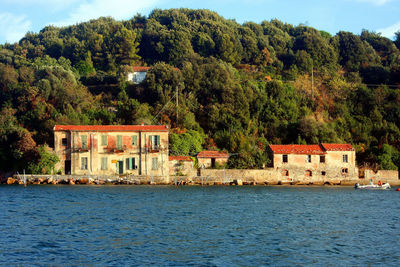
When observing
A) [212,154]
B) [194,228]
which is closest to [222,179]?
[212,154]

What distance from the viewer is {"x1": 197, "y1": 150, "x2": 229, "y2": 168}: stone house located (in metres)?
47.2

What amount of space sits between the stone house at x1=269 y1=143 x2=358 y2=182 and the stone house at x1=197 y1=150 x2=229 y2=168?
494 cm

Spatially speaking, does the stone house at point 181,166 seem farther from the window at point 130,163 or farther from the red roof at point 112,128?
the window at point 130,163

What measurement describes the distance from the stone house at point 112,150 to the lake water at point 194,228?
705 centimetres

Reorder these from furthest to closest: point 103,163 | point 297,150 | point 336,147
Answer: point 336,147
point 297,150
point 103,163

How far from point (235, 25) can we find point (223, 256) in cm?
7864

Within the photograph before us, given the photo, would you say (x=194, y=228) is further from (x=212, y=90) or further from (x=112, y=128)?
(x=212, y=90)

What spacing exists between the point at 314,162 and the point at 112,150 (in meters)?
20.0

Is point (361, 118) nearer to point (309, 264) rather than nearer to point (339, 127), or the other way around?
point (339, 127)

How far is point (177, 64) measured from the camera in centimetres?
7062

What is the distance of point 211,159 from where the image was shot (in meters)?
47.5

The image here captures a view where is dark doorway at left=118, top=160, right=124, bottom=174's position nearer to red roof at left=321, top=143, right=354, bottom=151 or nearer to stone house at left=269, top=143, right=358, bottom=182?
stone house at left=269, top=143, right=358, bottom=182

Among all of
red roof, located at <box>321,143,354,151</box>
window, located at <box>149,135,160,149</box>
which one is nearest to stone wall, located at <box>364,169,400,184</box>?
red roof, located at <box>321,143,354,151</box>

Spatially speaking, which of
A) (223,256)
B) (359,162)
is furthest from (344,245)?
(359,162)
